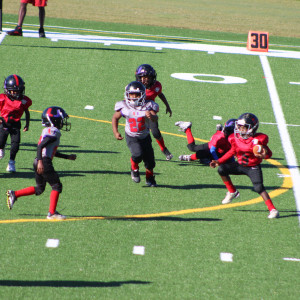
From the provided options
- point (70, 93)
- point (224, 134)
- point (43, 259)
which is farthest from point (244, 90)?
point (43, 259)

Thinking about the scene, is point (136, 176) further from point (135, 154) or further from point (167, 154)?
point (167, 154)

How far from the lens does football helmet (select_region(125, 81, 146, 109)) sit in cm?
1067

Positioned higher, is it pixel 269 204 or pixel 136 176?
pixel 136 176

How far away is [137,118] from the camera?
10.7 metres

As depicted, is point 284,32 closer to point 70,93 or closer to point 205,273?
point 70,93

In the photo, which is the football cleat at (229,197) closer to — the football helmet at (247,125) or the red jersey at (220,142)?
the football helmet at (247,125)

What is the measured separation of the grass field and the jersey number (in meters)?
0.92

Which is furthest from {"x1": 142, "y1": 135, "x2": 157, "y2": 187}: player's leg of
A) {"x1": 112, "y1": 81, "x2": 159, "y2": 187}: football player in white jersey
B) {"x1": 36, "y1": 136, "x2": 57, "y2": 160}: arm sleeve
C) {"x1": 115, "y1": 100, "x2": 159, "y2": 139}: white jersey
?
{"x1": 36, "y1": 136, "x2": 57, "y2": 160}: arm sleeve

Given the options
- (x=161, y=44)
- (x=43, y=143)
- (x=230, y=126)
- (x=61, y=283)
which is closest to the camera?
(x=61, y=283)

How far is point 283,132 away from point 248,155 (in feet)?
17.4

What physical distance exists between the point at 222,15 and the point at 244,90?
58.5 ft

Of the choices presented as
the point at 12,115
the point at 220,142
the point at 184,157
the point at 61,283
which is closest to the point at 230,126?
the point at 220,142

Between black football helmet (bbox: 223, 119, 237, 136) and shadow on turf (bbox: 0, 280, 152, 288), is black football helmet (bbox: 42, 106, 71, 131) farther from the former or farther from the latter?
black football helmet (bbox: 223, 119, 237, 136)

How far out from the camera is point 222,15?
35.2 meters
